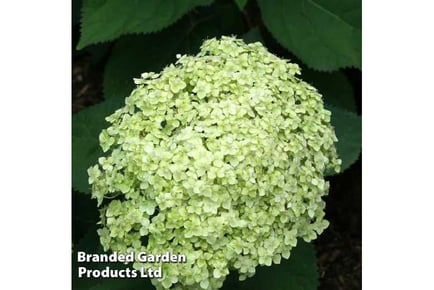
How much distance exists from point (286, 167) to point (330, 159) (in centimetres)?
34

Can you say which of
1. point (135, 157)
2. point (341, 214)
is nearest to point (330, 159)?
point (135, 157)

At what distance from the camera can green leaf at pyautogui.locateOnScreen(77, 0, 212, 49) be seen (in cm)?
410

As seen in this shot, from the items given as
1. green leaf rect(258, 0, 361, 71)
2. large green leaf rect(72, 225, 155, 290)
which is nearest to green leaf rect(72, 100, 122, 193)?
large green leaf rect(72, 225, 155, 290)

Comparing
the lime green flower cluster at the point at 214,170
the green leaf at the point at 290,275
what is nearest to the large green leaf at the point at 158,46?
the lime green flower cluster at the point at 214,170

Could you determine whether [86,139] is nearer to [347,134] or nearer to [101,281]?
[101,281]

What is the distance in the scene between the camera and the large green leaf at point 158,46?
4.77 m

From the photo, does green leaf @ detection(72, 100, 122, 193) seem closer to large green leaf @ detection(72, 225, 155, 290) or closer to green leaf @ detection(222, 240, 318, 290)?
large green leaf @ detection(72, 225, 155, 290)

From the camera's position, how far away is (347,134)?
13.9ft

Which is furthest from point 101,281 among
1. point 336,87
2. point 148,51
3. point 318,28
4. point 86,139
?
point 336,87

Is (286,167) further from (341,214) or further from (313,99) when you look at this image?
(341,214)

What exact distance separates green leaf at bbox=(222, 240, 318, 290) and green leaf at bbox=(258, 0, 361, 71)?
0.95m

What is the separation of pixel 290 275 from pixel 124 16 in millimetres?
1377

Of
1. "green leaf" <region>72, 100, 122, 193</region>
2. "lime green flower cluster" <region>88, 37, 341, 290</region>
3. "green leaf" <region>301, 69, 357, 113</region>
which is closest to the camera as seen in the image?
"lime green flower cluster" <region>88, 37, 341, 290</region>

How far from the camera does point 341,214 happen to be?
17.0ft
